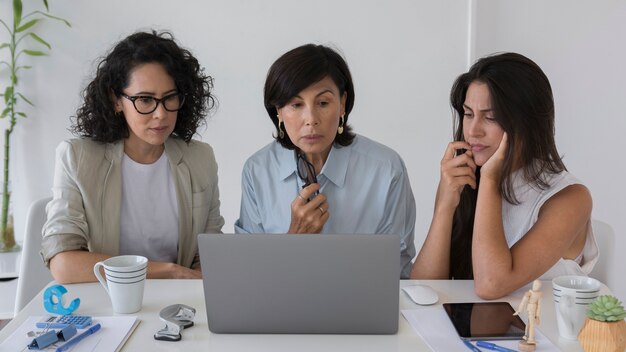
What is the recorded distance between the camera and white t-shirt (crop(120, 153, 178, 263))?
2096 mm

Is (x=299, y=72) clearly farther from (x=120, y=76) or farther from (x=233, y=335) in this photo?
(x=233, y=335)

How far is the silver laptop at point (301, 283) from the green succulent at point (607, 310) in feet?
1.24

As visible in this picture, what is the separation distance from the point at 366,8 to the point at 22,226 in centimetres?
222

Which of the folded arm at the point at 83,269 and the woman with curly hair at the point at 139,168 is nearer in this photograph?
the folded arm at the point at 83,269

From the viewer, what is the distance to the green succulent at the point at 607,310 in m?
1.19

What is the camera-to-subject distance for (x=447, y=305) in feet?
4.93

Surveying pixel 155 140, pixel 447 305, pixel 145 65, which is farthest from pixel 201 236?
pixel 145 65

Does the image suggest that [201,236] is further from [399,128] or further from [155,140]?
[399,128]

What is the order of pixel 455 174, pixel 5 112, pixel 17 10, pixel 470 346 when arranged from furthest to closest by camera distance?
1. pixel 5 112
2. pixel 17 10
3. pixel 455 174
4. pixel 470 346

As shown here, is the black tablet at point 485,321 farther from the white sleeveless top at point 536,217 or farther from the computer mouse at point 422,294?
the white sleeveless top at point 536,217

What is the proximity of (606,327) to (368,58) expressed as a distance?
2.46 m

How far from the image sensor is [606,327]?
1.19m

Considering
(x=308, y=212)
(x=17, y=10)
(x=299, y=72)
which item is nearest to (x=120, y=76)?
(x=299, y=72)

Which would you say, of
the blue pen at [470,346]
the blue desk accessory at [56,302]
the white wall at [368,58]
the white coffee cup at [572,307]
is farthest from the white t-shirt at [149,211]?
the white wall at [368,58]
